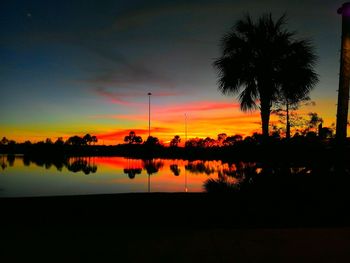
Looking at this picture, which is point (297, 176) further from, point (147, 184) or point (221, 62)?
point (147, 184)

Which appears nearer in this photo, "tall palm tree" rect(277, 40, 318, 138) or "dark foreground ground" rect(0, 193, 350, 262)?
"dark foreground ground" rect(0, 193, 350, 262)

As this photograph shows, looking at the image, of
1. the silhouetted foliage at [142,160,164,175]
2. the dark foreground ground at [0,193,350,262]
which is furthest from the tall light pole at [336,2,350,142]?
the silhouetted foliage at [142,160,164,175]

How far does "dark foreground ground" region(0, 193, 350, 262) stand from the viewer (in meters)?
5.20

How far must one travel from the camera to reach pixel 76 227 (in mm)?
6512

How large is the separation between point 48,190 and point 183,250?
18.7 meters

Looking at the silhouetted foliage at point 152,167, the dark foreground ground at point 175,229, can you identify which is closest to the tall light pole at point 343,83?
the dark foreground ground at point 175,229

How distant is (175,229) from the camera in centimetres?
643

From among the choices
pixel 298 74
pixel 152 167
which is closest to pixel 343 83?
pixel 298 74

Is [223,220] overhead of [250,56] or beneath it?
beneath

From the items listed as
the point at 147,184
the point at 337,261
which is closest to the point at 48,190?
the point at 147,184

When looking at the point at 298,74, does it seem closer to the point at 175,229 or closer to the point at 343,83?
the point at 343,83

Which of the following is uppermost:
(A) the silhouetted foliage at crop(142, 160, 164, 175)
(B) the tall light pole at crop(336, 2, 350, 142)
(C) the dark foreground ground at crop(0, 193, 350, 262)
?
(B) the tall light pole at crop(336, 2, 350, 142)

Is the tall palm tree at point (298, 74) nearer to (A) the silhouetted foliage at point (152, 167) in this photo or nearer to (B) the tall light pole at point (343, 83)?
(B) the tall light pole at point (343, 83)

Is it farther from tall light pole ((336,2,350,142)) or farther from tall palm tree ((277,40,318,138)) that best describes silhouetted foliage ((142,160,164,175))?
tall light pole ((336,2,350,142))
